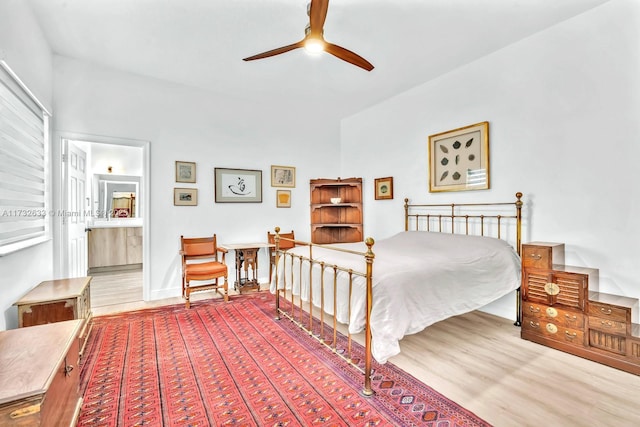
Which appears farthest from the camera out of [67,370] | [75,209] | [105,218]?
[105,218]

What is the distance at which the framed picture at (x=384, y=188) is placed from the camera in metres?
4.74

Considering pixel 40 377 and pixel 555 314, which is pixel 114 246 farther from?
pixel 555 314

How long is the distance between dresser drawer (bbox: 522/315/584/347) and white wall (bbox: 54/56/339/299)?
3454 millimetres

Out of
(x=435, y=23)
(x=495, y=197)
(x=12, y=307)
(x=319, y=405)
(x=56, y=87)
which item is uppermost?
(x=435, y=23)

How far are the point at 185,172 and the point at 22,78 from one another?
2.00 m

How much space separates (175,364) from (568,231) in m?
3.68

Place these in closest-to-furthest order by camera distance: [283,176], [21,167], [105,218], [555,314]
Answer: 1. [21,167]
2. [555,314]
3. [283,176]
4. [105,218]

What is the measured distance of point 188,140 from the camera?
171 inches

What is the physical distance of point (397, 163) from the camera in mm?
4652

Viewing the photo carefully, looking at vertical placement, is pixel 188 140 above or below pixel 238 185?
above

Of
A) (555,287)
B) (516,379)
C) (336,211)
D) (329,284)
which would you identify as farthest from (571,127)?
(336,211)

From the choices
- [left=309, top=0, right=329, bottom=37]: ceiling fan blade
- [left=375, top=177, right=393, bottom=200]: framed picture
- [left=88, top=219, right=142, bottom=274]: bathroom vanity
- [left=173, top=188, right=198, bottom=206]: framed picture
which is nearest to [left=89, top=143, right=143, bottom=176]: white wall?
[left=88, top=219, right=142, bottom=274]: bathroom vanity

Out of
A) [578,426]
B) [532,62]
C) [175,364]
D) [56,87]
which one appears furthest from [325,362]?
[56,87]

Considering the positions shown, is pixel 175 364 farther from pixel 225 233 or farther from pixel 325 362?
pixel 225 233
